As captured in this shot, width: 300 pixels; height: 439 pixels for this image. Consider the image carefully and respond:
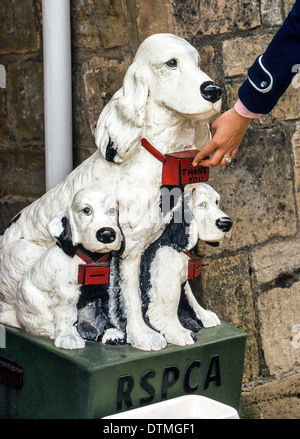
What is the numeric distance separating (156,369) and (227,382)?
0.27m

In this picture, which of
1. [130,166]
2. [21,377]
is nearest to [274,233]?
[130,166]

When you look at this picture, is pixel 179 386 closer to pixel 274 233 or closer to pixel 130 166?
pixel 130 166

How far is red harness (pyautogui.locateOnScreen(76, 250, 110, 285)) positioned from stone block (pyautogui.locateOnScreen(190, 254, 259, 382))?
0.59m

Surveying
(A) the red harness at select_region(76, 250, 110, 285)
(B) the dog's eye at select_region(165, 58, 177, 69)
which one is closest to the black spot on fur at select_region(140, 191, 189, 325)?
(A) the red harness at select_region(76, 250, 110, 285)

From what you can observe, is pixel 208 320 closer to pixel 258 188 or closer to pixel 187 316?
pixel 187 316

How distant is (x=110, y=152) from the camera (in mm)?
1983

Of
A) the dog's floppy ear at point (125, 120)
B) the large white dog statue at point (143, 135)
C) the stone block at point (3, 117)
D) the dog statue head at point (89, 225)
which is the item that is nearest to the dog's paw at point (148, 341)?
the large white dog statue at point (143, 135)

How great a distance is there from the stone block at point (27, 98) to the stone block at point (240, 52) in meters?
0.65

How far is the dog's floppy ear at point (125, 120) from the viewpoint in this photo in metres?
1.96

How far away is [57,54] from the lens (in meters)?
2.43

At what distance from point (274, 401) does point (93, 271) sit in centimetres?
113

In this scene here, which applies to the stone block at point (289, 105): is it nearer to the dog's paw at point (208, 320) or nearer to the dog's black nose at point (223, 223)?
the dog's black nose at point (223, 223)

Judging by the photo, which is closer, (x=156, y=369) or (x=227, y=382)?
(x=156, y=369)

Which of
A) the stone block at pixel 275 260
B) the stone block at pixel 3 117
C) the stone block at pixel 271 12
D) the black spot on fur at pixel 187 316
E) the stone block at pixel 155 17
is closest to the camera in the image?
the black spot on fur at pixel 187 316
